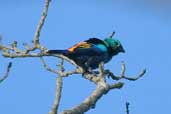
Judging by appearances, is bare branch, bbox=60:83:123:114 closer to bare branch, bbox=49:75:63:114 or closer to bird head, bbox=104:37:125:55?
bare branch, bbox=49:75:63:114

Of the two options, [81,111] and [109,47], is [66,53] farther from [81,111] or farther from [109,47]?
[81,111]

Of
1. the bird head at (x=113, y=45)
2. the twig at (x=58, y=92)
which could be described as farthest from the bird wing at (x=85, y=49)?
the twig at (x=58, y=92)

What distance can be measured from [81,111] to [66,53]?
258cm

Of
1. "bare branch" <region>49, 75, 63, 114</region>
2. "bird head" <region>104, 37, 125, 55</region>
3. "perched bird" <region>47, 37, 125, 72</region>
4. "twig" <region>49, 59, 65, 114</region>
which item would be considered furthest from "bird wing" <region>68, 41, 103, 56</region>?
"bare branch" <region>49, 75, 63, 114</region>

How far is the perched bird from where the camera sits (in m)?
7.52

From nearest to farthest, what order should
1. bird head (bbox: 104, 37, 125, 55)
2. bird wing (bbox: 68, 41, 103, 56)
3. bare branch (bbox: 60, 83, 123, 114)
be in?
bare branch (bbox: 60, 83, 123, 114) → bird wing (bbox: 68, 41, 103, 56) → bird head (bbox: 104, 37, 125, 55)

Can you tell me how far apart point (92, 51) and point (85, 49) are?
13cm

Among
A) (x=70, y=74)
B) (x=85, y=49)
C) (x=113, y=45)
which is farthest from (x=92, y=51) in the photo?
(x=70, y=74)

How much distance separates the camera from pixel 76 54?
7.63 metres

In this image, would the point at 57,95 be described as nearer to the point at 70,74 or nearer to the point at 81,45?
the point at 70,74

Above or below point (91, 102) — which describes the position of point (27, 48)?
above

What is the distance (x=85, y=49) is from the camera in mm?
7875

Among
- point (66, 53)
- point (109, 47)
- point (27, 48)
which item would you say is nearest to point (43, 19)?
point (27, 48)

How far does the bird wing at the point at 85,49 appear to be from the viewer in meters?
7.71
